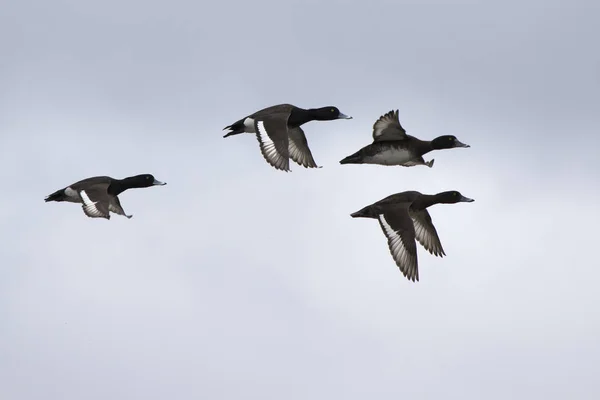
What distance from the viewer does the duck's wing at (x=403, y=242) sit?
2867 cm

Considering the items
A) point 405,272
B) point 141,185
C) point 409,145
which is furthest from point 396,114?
point 141,185

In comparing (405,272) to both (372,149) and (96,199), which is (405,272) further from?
(96,199)

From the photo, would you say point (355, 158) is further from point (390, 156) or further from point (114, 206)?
point (114, 206)

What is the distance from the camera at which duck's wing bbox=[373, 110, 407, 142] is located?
96.1 ft

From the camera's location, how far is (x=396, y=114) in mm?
29188

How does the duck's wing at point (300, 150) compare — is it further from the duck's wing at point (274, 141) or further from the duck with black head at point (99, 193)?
the duck with black head at point (99, 193)

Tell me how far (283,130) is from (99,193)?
11.7 ft

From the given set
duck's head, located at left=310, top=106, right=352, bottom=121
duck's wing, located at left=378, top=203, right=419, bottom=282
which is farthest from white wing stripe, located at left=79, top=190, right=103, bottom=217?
duck's wing, located at left=378, top=203, right=419, bottom=282

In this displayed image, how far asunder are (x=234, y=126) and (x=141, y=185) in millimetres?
2585

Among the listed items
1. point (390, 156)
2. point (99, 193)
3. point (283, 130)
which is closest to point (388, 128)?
point (390, 156)

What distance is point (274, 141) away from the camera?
28.5 meters

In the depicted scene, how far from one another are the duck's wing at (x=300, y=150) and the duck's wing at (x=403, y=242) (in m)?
2.50

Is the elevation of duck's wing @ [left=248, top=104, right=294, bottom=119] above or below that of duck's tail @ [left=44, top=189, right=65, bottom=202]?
above

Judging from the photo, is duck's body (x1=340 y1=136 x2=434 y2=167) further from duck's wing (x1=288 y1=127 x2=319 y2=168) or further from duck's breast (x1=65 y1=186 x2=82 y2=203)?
duck's breast (x1=65 y1=186 x2=82 y2=203)
